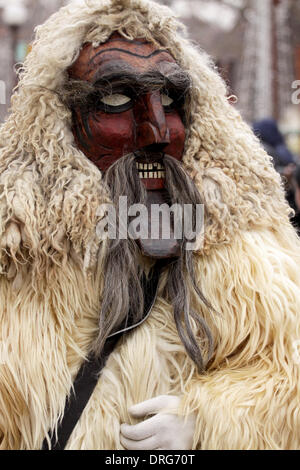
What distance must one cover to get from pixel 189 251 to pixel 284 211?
1.06ft

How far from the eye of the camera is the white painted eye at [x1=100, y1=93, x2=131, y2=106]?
1574mm

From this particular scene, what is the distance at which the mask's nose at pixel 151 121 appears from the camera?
5.04 feet

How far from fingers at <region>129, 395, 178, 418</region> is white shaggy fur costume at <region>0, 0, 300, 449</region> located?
5 centimetres

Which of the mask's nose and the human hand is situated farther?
the mask's nose

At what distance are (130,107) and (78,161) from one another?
192 mm

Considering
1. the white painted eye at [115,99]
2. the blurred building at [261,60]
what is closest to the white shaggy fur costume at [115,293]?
the white painted eye at [115,99]

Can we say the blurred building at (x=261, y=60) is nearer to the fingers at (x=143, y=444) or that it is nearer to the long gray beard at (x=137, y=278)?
the long gray beard at (x=137, y=278)

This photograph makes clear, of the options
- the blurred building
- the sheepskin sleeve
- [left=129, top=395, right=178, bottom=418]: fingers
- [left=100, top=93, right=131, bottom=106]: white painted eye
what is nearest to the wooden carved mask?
[left=100, top=93, right=131, bottom=106]: white painted eye

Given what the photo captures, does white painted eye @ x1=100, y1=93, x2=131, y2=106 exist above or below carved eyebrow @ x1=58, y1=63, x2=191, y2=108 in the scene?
below

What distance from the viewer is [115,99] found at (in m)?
1.58

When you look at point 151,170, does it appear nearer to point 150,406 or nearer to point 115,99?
point 115,99

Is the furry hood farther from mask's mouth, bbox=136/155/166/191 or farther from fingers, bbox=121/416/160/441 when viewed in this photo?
fingers, bbox=121/416/160/441

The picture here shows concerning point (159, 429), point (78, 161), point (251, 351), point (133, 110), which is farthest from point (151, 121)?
point (159, 429)

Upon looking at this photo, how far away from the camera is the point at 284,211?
171 cm
